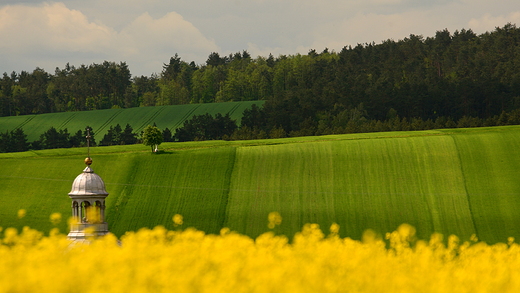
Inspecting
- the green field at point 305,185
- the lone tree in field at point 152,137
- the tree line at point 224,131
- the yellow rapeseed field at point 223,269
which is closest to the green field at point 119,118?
the tree line at point 224,131

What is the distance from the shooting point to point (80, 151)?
101438 millimetres

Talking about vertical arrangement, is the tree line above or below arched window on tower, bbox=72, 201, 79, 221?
below

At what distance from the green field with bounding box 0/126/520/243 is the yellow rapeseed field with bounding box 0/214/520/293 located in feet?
126

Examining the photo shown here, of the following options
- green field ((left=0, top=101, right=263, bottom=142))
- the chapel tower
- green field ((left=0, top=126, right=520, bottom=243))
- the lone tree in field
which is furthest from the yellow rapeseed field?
green field ((left=0, top=101, right=263, bottom=142))

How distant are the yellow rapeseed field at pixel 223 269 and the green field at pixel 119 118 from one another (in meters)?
143

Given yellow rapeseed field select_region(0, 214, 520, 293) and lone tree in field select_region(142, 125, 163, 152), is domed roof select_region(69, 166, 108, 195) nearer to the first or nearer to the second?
yellow rapeseed field select_region(0, 214, 520, 293)

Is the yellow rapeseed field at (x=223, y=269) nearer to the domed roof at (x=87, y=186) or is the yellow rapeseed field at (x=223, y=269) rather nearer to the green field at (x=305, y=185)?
the domed roof at (x=87, y=186)

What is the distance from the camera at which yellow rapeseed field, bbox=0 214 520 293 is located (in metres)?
19.3

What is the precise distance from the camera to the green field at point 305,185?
70125mm

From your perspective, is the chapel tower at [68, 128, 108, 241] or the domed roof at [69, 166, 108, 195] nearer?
the chapel tower at [68, 128, 108, 241]

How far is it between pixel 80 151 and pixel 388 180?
40.6m

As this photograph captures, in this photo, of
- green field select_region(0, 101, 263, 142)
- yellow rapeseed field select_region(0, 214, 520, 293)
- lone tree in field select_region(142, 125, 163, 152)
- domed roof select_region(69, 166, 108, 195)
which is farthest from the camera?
green field select_region(0, 101, 263, 142)

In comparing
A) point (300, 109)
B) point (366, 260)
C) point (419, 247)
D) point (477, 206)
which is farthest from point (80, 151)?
point (366, 260)

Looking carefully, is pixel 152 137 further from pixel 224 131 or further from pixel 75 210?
pixel 75 210
